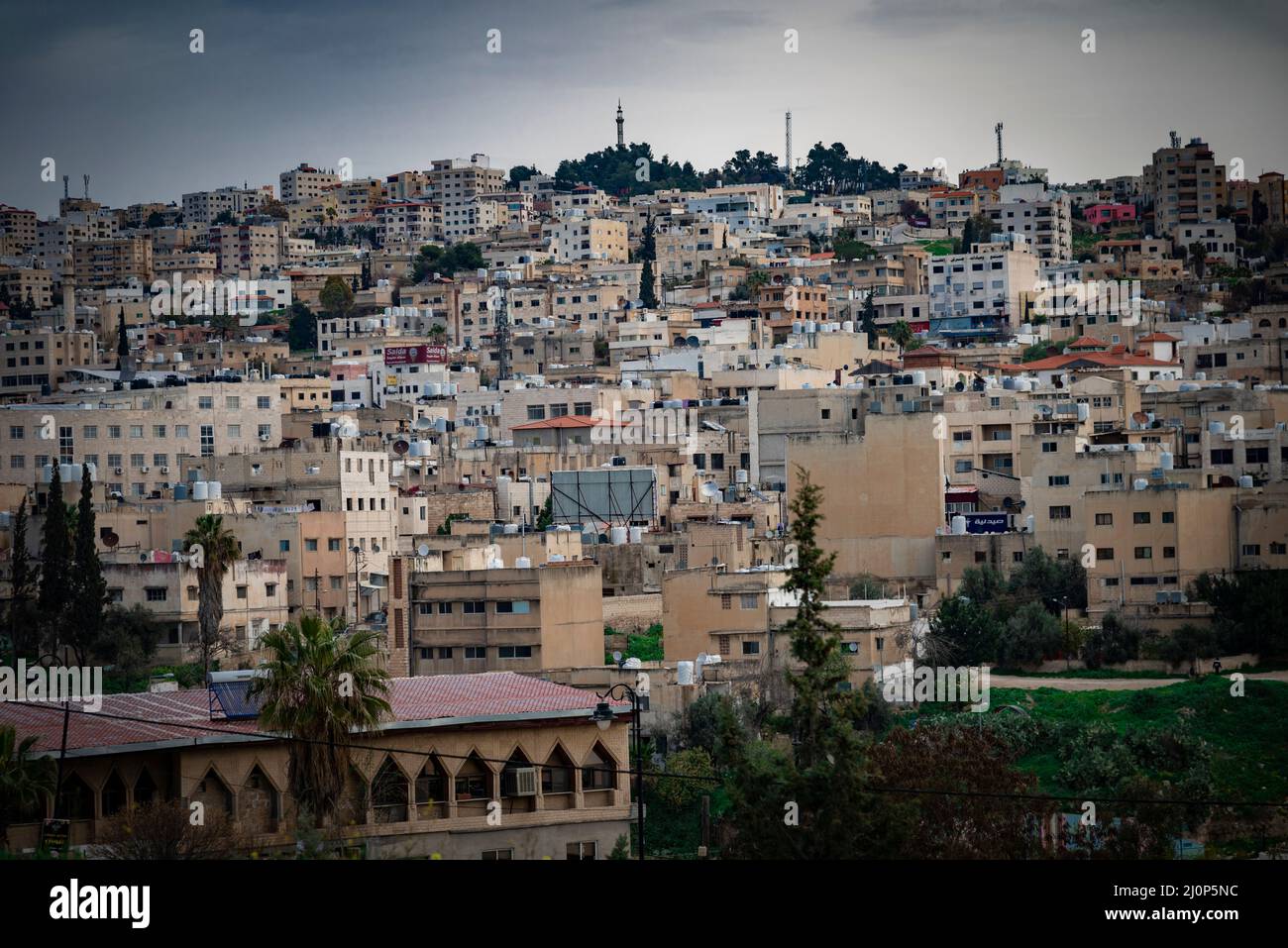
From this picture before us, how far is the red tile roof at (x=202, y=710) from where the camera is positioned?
72.9 feet

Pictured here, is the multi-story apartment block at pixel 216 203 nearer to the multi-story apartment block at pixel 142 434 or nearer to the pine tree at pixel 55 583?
the multi-story apartment block at pixel 142 434

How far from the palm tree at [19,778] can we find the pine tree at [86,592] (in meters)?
15.1

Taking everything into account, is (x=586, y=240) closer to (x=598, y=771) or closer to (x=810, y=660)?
(x=598, y=771)

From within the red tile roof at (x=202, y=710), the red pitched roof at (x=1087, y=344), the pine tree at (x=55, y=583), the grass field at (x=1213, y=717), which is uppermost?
the red pitched roof at (x=1087, y=344)

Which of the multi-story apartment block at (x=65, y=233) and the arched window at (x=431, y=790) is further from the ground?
the multi-story apartment block at (x=65, y=233)

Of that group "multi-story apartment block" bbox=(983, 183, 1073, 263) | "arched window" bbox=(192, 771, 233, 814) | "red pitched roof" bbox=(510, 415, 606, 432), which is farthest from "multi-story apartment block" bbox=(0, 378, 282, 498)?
"multi-story apartment block" bbox=(983, 183, 1073, 263)

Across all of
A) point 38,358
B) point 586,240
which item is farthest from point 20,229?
point 38,358

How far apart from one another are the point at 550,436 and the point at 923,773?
105ft

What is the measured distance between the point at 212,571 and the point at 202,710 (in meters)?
14.2

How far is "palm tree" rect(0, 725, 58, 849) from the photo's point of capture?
20.4 m

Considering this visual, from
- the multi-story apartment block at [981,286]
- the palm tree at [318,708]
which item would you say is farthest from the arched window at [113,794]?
the multi-story apartment block at [981,286]

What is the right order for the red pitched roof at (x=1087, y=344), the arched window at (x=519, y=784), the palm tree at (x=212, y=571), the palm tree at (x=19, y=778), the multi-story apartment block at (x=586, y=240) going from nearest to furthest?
the palm tree at (x=19, y=778), the arched window at (x=519, y=784), the palm tree at (x=212, y=571), the red pitched roof at (x=1087, y=344), the multi-story apartment block at (x=586, y=240)

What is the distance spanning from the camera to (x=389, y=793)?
23219 millimetres

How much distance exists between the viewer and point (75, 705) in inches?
982
